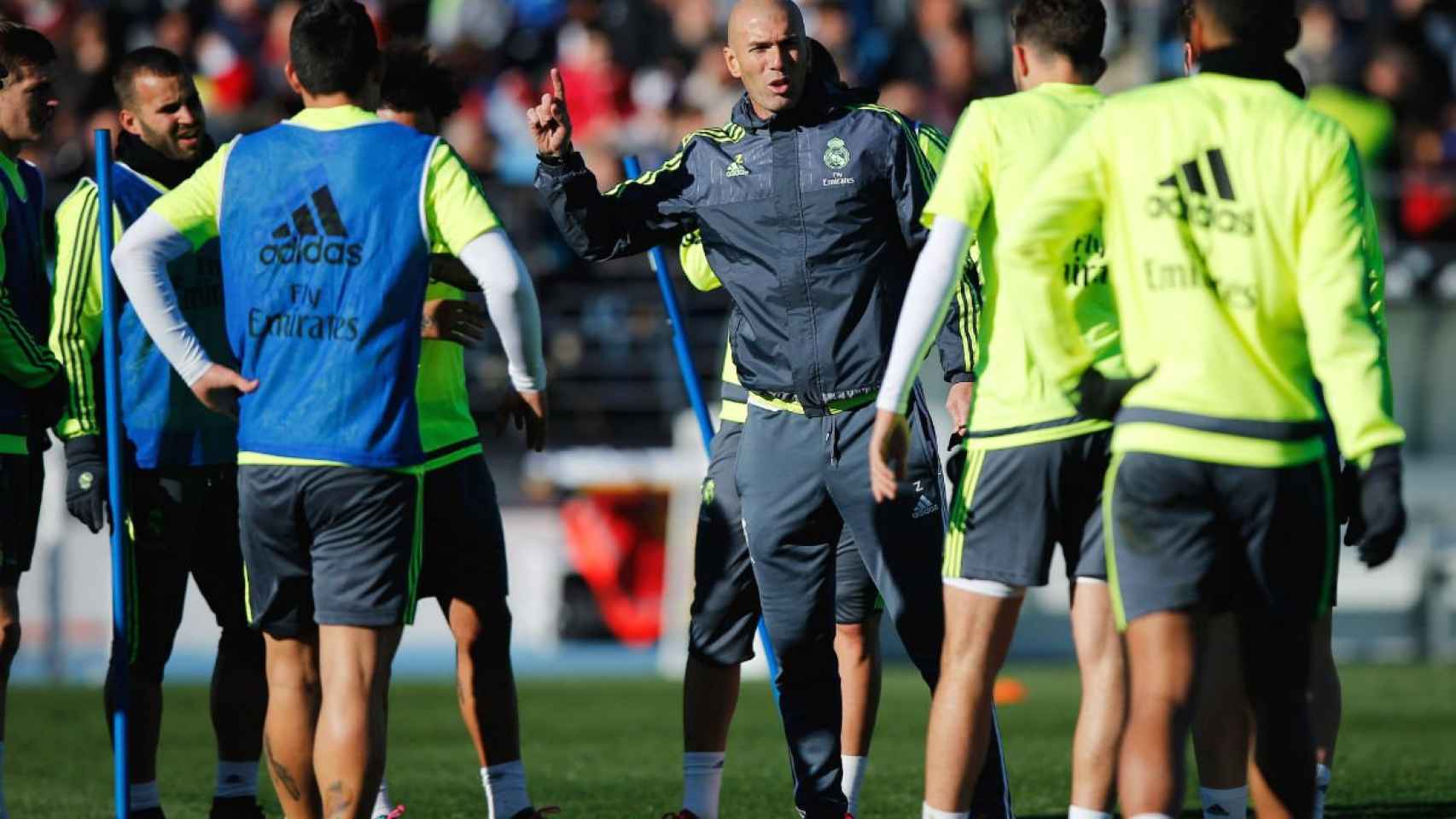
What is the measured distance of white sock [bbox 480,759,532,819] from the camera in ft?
20.9

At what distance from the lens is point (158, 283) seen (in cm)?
557

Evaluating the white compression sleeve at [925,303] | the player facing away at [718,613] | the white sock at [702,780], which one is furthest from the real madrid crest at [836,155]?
the white sock at [702,780]

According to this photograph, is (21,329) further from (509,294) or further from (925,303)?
(925,303)

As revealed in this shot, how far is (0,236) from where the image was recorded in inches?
255

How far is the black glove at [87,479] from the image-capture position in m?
6.52

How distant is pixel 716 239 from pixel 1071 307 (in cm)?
135

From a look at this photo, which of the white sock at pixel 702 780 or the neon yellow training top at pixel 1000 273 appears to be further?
the white sock at pixel 702 780

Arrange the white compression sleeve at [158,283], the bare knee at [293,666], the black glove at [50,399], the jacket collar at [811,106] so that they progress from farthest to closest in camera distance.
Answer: the black glove at [50,399] < the jacket collar at [811,106] < the bare knee at [293,666] < the white compression sleeve at [158,283]

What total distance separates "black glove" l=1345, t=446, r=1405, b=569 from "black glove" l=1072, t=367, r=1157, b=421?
56cm

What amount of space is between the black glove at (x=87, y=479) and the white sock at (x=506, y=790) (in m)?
1.45

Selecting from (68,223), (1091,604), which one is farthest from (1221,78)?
(68,223)

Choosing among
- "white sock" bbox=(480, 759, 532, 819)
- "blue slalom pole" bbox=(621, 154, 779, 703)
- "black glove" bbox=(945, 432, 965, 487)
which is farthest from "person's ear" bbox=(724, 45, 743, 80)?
"white sock" bbox=(480, 759, 532, 819)

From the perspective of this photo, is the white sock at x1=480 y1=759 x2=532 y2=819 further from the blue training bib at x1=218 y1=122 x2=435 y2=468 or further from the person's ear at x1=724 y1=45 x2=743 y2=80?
the person's ear at x1=724 y1=45 x2=743 y2=80

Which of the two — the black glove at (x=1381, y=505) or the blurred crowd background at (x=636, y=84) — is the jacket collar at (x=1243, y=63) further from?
the blurred crowd background at (x=636, y=84)
